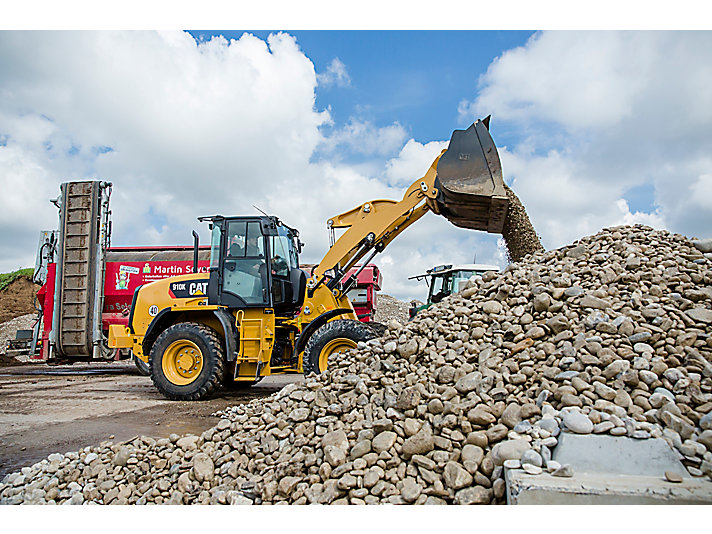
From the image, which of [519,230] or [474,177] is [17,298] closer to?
[474,177]

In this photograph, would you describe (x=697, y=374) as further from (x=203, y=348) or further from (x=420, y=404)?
(x=203, y=348)

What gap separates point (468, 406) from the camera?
3281 millimetres

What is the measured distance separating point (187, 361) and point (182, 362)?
0.08 metres

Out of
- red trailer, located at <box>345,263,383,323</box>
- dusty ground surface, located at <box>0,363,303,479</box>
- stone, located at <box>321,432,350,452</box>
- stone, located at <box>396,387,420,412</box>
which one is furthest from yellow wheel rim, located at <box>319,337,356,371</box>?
red trailer, located at <box>345,263,383,323</box>

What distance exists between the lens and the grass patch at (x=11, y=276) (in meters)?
25.7

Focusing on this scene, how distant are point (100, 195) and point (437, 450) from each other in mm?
10880

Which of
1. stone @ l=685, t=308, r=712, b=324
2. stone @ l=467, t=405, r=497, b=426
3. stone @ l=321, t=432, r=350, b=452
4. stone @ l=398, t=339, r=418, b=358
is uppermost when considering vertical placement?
stone @ l=685, t=308, r=712, b=324

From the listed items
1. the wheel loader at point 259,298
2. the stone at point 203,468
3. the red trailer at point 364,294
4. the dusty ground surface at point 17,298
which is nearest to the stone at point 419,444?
the stone at point 203,468

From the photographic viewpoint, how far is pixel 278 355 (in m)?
6.98

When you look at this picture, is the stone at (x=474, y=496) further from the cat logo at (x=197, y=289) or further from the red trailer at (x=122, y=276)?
the red trailer at (x=122, y=276)

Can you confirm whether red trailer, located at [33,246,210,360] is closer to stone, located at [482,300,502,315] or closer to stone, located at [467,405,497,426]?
stone, located at [482,300,502,315]

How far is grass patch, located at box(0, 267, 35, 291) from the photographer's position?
25688 mm

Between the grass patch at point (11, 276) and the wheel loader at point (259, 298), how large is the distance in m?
23.5

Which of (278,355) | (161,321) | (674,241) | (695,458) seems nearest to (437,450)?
(695,458)
